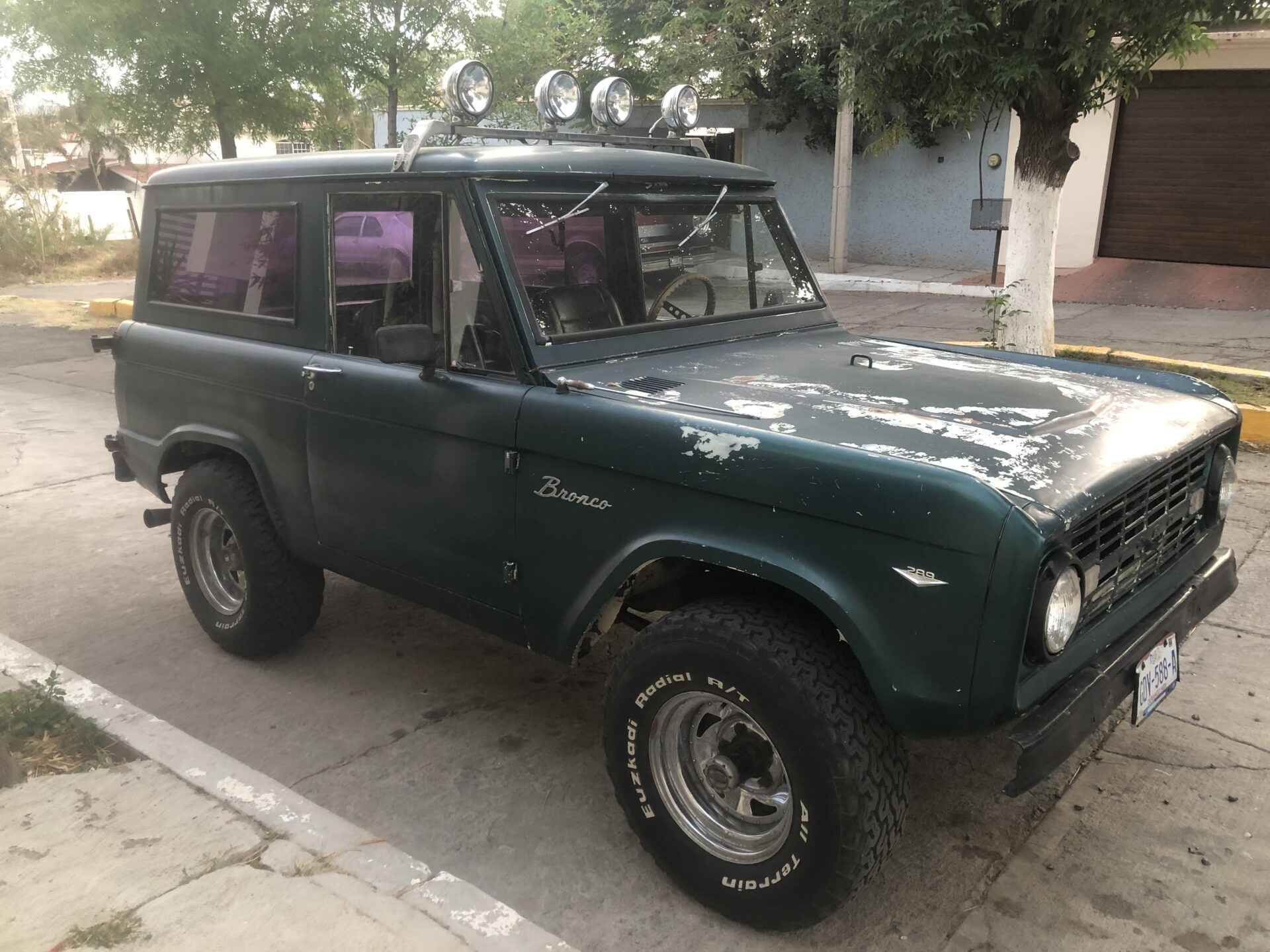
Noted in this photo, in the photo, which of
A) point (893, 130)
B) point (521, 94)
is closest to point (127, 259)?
point (521, 94)

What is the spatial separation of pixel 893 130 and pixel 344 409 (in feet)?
26.3

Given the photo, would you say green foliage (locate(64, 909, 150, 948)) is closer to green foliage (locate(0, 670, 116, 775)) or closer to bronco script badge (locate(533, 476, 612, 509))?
green foliage (locate(0, 670, 116, 775))

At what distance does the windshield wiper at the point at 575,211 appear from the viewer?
129 inches

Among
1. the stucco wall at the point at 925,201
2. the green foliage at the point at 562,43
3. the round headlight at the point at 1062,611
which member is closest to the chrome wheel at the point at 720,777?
the round headlight at the point at 1062,611

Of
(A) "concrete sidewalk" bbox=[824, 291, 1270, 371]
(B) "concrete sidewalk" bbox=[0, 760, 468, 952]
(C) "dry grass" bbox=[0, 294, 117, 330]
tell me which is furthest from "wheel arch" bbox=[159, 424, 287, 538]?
(C) "dry grass" bbox=[0, 294, 117, 330]

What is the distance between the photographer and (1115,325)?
11.2 m

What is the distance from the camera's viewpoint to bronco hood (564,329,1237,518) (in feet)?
8.04

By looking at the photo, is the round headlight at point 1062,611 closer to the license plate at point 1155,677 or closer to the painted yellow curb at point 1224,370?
the license plate at point 1155,677

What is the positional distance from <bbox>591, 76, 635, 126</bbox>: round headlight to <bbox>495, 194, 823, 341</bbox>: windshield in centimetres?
67

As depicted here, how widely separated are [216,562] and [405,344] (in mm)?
1798

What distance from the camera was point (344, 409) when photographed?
3.52 meters

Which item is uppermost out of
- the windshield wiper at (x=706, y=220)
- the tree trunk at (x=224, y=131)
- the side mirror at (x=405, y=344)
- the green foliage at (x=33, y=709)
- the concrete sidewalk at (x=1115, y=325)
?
the tree trunk at (x=224, y=131)

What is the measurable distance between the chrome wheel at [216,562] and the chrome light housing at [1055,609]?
9.98 ft

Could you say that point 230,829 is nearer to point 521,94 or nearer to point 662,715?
point 662,715
